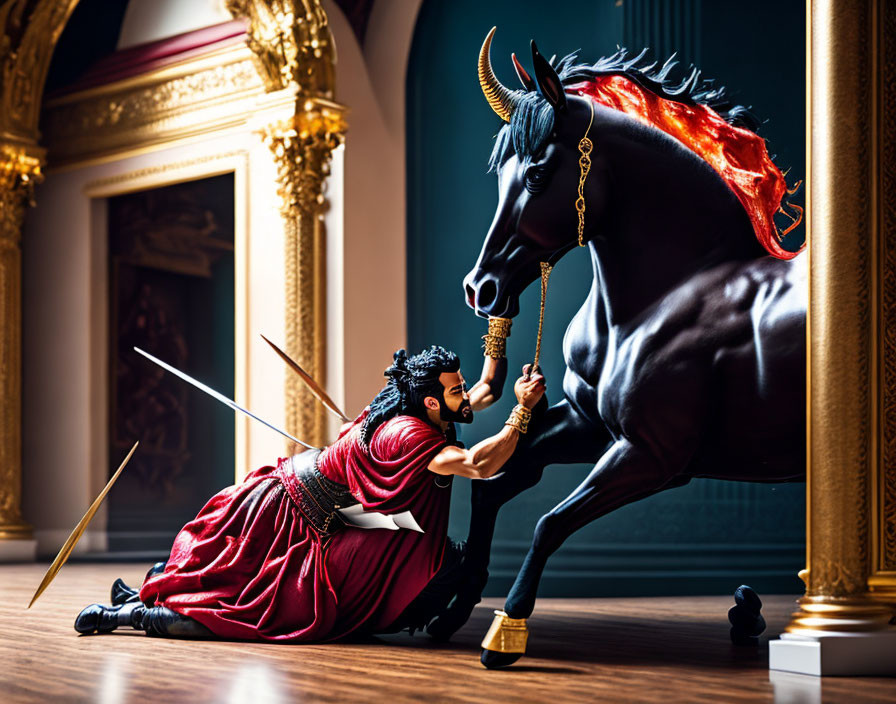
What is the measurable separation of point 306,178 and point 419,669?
444cm

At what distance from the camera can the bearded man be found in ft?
12.9

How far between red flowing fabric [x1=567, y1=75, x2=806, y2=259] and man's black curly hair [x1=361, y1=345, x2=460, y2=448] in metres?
0.97

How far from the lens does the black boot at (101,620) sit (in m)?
4.16

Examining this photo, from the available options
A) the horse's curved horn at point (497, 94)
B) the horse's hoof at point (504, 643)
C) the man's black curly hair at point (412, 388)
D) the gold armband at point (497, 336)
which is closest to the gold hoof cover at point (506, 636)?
the horse's hoof at point (504, 643)

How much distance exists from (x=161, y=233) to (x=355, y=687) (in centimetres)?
680

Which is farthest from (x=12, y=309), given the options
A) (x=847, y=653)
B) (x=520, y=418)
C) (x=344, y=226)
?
(x=847, y=653)

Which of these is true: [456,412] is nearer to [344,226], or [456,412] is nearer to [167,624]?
[167,624]

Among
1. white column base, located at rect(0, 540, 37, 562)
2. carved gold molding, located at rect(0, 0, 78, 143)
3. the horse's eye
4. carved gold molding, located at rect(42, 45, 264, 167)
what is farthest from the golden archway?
the horse's eye

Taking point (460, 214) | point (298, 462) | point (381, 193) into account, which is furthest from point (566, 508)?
point (381, 193)

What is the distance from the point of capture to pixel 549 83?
3627 mm

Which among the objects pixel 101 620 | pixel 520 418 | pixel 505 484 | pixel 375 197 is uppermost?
pixel 375 197

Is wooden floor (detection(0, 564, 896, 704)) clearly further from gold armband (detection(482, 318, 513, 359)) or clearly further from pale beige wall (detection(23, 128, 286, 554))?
pale beige wall (detection(23, 128, 286, 554))

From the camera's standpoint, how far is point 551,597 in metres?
6.13

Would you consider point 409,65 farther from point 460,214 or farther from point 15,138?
point 15,138
